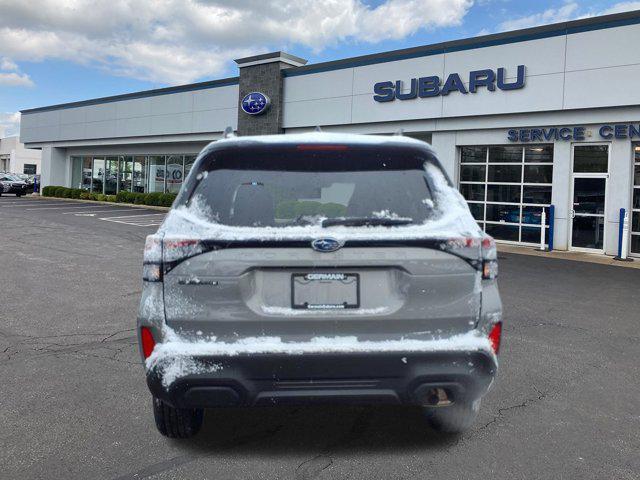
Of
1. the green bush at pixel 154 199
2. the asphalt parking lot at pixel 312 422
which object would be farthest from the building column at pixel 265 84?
the asphalt parking lot at pixel 312 422

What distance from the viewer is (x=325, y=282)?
2.87 meters

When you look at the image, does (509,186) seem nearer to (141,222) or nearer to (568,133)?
(568,133)

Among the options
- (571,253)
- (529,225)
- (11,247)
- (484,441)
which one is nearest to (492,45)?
(529,225)

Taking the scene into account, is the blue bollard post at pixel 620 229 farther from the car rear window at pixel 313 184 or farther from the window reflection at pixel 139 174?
the window reflection at pixel 139 174

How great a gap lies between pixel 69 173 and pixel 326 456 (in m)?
39.0

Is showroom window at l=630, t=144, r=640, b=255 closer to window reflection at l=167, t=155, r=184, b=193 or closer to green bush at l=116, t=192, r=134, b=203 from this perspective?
window reflection at l=167, t=155, r=184, b=193

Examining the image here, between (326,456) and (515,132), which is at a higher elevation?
(515,132)

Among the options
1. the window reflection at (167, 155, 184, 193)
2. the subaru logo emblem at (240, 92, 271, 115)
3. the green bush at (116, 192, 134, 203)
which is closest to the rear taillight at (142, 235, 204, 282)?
the subaru logo emblem at (240, 92, 271, 115)

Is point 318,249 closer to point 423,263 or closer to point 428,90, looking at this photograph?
point 423,263

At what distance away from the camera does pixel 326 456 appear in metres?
3.24

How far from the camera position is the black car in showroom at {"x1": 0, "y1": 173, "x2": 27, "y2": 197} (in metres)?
36.8

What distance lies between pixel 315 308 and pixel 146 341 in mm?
897

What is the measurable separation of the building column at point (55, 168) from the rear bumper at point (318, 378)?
38.9 m

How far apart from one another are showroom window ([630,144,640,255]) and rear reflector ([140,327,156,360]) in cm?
1446
